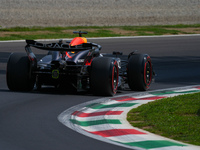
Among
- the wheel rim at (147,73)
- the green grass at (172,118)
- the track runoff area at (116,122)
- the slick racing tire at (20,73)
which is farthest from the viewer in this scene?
the wheel rim at (147,73)

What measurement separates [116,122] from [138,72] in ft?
12.3

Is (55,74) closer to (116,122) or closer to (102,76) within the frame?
(102,76)

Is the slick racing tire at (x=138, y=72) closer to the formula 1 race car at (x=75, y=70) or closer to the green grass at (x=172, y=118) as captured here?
the formula 1 race car at (x=75, y=70)

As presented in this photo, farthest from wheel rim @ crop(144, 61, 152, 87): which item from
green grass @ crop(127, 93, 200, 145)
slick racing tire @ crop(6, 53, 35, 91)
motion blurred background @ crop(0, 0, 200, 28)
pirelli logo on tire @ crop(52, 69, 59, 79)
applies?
motion blurred background @ crop(0, 0, 200, 28)

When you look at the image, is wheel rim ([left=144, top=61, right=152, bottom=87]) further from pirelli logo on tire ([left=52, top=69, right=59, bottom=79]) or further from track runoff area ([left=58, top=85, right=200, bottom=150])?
pirelli logo on tire ([left=52, top=69, right=59, bottom=79])

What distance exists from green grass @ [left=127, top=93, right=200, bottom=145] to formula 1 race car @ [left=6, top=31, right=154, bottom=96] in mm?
1334

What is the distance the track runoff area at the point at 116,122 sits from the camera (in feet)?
23.5

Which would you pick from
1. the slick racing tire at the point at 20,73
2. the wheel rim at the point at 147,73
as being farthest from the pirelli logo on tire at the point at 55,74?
the wheel rim at the point at 147,73

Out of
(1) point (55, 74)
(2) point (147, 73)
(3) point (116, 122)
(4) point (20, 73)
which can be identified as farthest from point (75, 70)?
(3) point (116, 122)

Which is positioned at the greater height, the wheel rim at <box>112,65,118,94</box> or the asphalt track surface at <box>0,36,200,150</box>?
the wheel rim at <box>112,65,118,94</box>

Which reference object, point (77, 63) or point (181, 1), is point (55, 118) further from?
point (181, 1)

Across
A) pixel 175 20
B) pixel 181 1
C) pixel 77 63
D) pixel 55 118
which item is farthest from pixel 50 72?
pixel 181 1

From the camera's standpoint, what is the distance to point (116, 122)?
340 inches

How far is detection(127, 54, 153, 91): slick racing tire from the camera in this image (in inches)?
483
